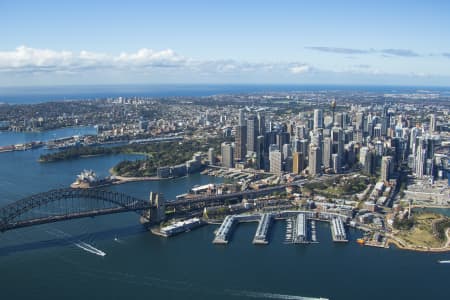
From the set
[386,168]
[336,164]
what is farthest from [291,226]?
[336,164]

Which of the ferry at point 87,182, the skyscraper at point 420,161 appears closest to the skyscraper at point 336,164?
the skyscraper at point 420,161

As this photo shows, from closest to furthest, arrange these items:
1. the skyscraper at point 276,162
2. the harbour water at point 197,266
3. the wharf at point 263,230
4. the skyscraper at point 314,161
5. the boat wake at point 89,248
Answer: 1. the harbour water at point 197,266
2. the boat wake at point 89,248
3. the wharf at point 263,230
4. the skyscraper at point 314,161
5. the skyscraper at point 276,162

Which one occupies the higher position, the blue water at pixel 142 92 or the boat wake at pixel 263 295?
the blue water at pixel 142 92

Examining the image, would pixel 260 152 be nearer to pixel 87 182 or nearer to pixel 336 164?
pixel 336 164

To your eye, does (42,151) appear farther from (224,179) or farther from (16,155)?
(224,179)

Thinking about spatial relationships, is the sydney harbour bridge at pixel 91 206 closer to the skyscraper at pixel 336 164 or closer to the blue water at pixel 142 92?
the skyscraper at pixel 336 164

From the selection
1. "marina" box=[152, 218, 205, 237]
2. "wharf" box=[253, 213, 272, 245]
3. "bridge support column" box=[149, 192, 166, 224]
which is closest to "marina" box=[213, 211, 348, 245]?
"wharf" box=[253, 213, 272, 245]

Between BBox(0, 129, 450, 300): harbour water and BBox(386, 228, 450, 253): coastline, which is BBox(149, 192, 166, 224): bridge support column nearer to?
BBox(0, 129, 450, 300): harbour water

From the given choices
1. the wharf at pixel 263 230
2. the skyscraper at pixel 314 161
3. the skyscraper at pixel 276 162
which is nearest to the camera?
the wharf at pixel 263 230
